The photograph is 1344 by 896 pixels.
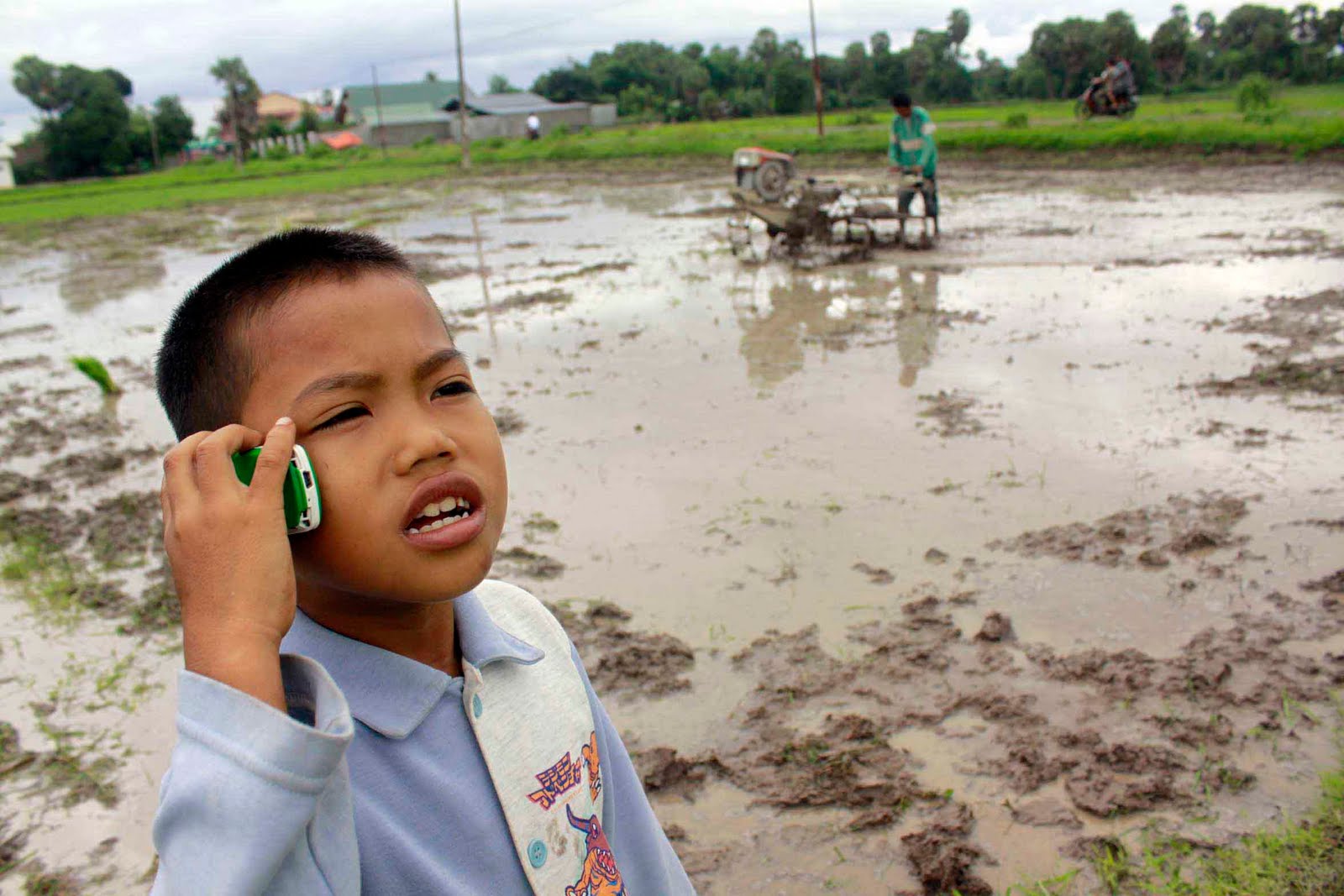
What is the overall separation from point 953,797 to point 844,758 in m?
0.32

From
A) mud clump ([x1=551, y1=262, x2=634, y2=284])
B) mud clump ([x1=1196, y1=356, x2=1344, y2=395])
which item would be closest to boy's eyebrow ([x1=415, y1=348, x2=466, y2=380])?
mud clump ([x1=1196, y1=356, x2=1344, y2=395])

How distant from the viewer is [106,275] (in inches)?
613

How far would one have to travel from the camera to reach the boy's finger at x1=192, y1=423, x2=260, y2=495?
2.82 ft

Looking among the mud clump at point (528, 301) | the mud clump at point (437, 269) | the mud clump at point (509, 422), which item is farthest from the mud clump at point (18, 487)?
the mud clump at point (437, 269)

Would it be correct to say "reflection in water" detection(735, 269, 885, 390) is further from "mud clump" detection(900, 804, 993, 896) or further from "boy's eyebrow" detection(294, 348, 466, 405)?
"boy's eyebrow" detection(294, 348, 466, 405)

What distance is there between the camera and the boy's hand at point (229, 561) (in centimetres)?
81

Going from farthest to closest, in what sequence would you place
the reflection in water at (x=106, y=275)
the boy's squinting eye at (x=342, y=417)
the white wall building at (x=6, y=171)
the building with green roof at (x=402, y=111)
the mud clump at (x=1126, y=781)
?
the building with green roof at (x=402, y=111), the white wall building at (x=6, y=171), the reflection in water at (x=106, y=275), the mud clump at (x=1126, y=781), the boy's squinting eye at (x=342, y=417)

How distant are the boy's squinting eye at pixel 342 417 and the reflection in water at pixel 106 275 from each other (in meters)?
13.5

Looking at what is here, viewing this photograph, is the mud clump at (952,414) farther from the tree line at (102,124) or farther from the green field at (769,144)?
the tree line at (102,124)

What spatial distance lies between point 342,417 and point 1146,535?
3.79 meters

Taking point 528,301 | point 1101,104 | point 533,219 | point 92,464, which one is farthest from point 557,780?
point 1101,104

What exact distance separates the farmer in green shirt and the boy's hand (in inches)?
437

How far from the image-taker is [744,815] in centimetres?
269

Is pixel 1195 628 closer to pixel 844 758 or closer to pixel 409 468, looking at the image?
pixel 844 758
